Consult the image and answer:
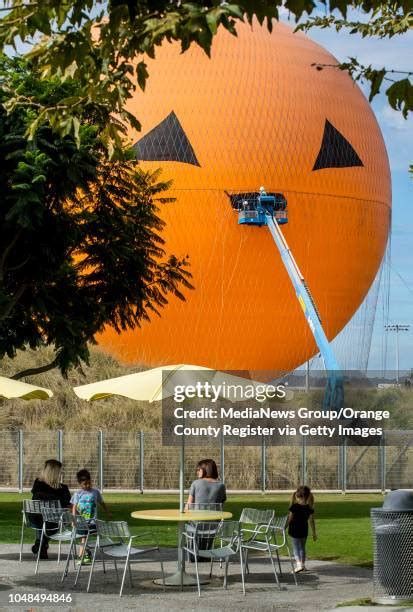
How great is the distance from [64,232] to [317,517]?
7.52 m

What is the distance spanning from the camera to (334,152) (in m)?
39.2

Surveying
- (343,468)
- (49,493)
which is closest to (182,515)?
(49,493)

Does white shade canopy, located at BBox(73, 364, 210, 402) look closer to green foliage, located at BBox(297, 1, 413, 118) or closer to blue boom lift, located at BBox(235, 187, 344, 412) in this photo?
green foliage, located at BBox(297, 1, 413, 118)

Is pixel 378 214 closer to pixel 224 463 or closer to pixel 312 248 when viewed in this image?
pixel 312 248

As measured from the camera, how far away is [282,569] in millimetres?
14320

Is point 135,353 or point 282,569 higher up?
point 135,353

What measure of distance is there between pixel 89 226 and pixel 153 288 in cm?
229

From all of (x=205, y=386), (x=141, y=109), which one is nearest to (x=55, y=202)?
(x=205, y=386)

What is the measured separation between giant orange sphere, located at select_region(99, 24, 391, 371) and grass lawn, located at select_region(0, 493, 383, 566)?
1111cm

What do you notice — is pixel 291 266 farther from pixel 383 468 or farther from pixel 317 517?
pixel 317 517

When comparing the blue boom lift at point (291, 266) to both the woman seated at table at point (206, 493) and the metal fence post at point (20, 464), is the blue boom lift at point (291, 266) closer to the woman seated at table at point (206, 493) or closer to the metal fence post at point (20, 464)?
the metal fence post at point (20, 464)

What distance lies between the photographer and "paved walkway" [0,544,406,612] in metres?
11.5

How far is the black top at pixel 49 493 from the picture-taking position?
608 inches

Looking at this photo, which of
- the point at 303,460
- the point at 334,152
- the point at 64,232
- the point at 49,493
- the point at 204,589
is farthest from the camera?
the point at 334,152
